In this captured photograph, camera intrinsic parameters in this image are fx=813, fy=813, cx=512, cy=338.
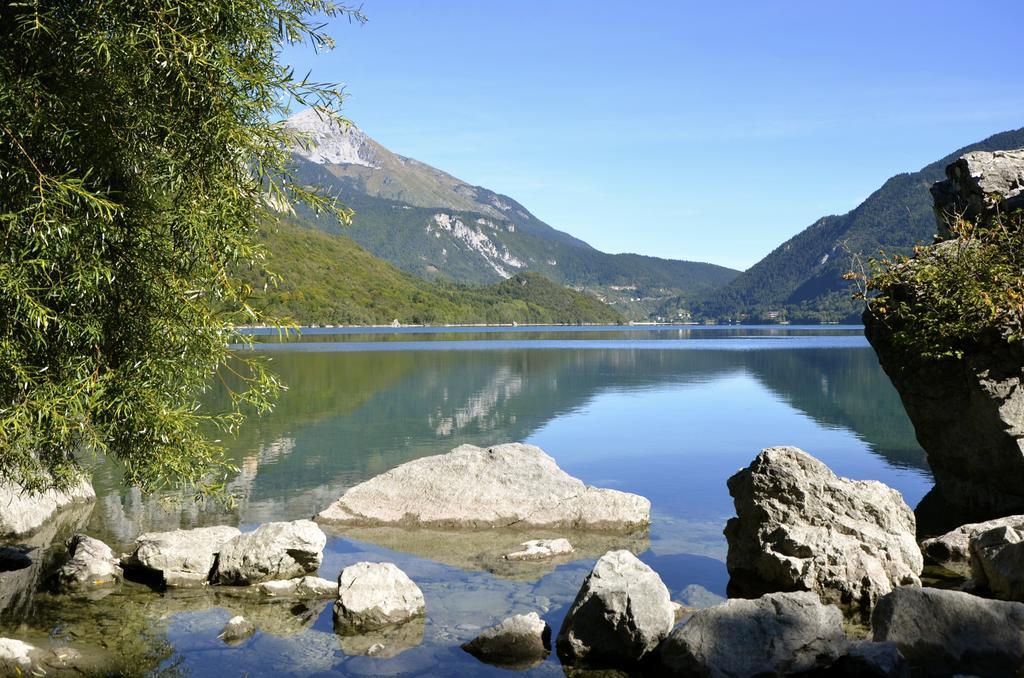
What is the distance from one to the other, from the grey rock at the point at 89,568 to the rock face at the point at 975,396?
18.2 m

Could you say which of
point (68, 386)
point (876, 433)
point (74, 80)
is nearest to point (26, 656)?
point (68, 386)

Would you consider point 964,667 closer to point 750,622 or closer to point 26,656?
point 750,622

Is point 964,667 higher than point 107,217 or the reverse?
the reverse

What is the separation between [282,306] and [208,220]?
189 metres

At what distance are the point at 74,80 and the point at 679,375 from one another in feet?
206

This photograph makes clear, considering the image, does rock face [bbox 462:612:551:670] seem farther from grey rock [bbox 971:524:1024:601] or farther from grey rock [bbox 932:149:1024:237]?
grey rock [bbox 932:149:1024:237]

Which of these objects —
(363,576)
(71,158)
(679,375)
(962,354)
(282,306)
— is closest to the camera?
(71,158)

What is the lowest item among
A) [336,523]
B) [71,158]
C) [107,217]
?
[336,523]

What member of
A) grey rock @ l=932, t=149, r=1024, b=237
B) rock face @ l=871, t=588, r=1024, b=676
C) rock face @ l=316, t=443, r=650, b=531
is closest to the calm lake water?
rock face @ l=316, t=443, r=650, b=531

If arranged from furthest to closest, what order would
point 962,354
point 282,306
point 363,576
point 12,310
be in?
point 282,306, point 962,354, point 363,576, point 12,310

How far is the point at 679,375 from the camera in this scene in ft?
228

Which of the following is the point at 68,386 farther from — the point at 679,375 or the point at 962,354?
the point at 679,375

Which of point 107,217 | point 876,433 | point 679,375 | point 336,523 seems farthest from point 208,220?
point 679,375

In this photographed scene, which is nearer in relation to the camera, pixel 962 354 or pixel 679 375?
pixel 962 354
